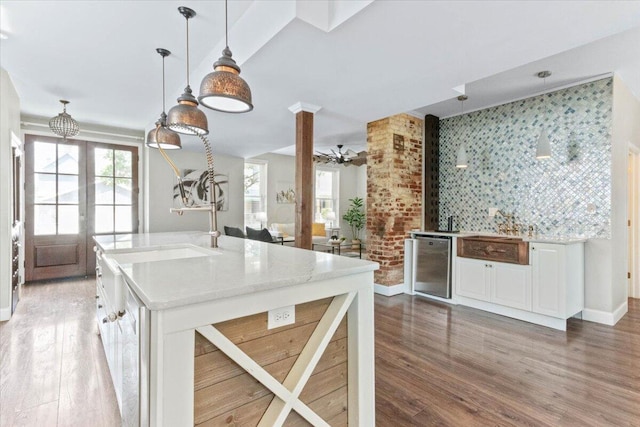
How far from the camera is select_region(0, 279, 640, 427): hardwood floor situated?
1856 mm

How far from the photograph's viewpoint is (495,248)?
360 centimetres

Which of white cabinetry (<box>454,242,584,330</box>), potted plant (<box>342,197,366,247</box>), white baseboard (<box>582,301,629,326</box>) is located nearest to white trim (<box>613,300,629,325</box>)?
white baseboard (<box>582,301,629,326</box>)

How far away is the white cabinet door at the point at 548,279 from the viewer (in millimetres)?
3135

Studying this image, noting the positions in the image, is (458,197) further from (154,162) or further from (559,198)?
(154,162)

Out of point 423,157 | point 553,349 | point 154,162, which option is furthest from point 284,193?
point 553,349

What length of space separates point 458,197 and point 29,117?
21.3 feet

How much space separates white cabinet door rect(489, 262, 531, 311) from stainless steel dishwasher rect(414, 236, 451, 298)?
0.55 meters

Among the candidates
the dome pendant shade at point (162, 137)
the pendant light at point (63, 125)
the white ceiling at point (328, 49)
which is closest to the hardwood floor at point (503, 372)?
the white ceiling at point (328, 49)

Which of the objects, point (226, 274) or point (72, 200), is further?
point (72, 200)

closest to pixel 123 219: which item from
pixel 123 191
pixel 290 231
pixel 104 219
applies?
pixel 104 219

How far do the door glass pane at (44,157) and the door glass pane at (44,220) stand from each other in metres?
0.59

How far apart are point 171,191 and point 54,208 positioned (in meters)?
1.72

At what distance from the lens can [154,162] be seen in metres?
5.72

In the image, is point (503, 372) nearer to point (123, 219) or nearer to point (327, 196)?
point (123, 219)
